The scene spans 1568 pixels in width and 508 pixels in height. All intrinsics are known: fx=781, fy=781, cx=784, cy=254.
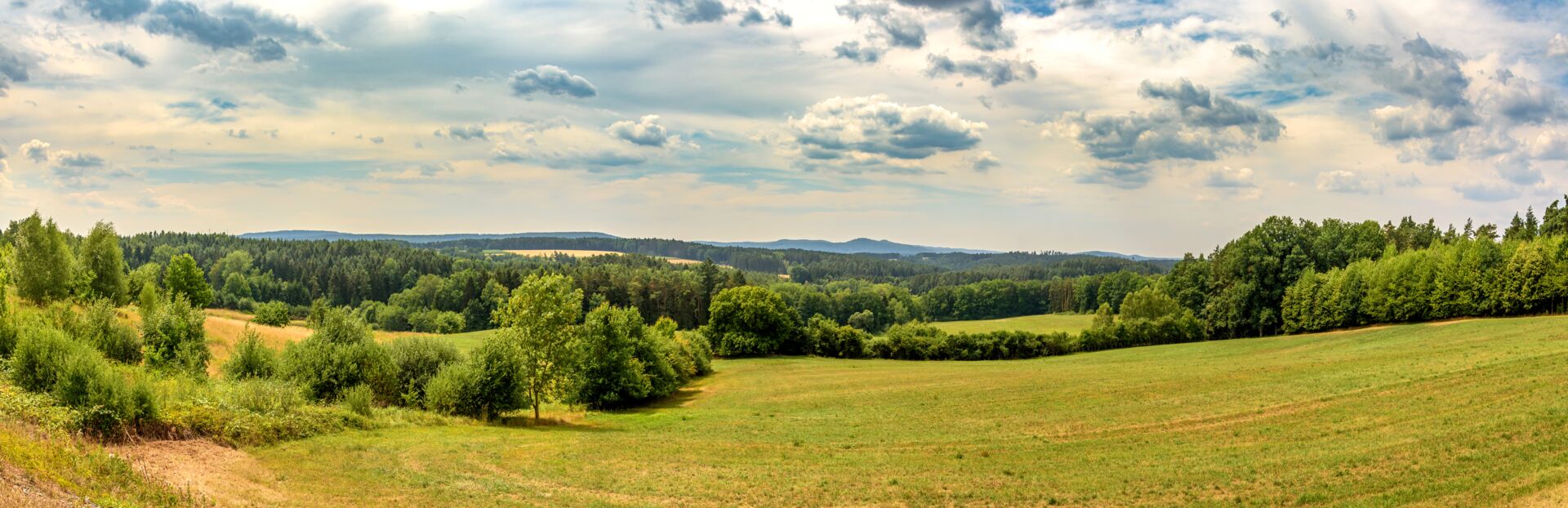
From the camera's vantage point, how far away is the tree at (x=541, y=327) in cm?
4209

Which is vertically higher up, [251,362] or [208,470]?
[251,362]

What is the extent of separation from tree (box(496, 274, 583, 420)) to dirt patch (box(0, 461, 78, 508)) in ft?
88.7

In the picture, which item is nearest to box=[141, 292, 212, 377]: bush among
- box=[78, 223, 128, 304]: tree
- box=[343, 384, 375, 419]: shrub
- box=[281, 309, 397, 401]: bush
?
box=[281, 309, 397, 401]: bush

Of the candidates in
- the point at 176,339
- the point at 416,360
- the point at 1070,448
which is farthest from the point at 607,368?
the point at 1070,448

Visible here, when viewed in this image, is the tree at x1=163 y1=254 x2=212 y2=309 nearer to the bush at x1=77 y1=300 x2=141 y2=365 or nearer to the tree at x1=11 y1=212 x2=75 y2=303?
the tree at x1=11 y1=212 x2=75 y2=303

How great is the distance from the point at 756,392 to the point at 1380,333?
5031cm

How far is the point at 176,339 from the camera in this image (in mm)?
42594

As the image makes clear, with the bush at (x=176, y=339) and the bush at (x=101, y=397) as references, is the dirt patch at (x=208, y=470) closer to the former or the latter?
the bush at (x=101, y=397)

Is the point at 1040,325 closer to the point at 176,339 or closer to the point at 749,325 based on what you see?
Result: the point at 749,325

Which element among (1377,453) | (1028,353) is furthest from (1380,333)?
(1377,453)

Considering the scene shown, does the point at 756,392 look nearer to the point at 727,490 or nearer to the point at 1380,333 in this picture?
the point at 727,490

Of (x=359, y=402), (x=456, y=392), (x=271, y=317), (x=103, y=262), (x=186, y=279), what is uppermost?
(x=103, y=262)

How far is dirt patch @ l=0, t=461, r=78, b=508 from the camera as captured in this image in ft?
41.5

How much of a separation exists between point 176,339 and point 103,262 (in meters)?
39.5
